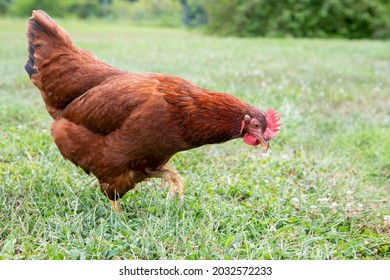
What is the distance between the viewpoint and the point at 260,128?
124 inches

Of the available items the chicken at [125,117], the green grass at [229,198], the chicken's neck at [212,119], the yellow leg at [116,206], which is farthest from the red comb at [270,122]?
the yellow leg at [116,206]

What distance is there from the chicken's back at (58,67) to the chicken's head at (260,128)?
1117mm

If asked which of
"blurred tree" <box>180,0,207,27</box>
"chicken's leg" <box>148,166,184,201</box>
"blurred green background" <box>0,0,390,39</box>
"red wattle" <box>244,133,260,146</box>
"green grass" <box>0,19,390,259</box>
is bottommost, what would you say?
"blurred tree" <box>180,0,207,27</box>

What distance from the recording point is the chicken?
10.3ft

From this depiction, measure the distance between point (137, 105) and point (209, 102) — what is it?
18.7 inches

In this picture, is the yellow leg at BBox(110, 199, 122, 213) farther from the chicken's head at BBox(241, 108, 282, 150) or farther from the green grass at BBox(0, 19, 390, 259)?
the chicken's head at BBox(241, 108, 282, 150)

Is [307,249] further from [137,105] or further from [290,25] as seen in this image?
[290,25]

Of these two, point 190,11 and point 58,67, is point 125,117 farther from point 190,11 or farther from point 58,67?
point 190,11

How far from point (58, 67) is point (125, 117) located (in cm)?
80

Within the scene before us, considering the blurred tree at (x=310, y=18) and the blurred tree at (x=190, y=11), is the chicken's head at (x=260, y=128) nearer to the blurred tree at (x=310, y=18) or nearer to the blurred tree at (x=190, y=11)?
the blurred tree at (x=310, y=18)

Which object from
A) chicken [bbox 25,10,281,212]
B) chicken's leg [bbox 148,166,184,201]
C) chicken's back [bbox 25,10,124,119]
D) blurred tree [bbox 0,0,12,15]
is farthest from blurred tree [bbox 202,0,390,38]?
chicken's leg [bbox 148,166,184,201]

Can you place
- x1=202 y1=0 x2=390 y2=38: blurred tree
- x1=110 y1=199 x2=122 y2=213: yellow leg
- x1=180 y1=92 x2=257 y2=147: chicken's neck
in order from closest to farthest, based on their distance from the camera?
x1=180 y1=92 x2=257 y2=147: chicken's neck < x1=110 y1=199 x2=122 y2=213: yellow leg < x1=202 y1=0 x2=390 y2=38: blurred tree

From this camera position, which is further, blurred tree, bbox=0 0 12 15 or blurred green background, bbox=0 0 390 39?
blurred tree, bbox=0 0 12 15

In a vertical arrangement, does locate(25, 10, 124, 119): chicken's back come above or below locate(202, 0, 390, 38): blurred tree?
above
